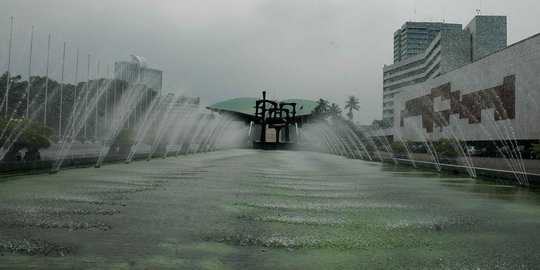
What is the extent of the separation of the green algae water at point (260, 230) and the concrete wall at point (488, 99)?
3269 cm

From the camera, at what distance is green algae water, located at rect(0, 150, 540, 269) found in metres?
5.49

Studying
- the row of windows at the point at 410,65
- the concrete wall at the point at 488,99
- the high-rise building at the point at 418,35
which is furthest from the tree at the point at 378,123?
the concrete wall at the point at 488,99

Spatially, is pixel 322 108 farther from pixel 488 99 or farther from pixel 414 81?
pixel 488 99

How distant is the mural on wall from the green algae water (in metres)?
36.3

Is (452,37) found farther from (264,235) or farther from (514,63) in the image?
(264,235)

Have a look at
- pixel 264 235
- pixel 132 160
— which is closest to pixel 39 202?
pixel 264 235

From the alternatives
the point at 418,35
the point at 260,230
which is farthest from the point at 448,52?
the point at 260,230

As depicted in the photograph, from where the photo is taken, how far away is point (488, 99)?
49656mm

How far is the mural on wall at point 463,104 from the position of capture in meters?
45.7

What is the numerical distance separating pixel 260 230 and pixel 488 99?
158 ft

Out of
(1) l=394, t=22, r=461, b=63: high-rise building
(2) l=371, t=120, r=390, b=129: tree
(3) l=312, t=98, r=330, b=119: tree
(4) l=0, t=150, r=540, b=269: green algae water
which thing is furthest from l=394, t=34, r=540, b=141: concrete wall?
(1) l=394, t=22, r=461, b=63: high-rise building

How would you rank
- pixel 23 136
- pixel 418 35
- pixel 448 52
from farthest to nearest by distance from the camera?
pixel 418 35, pixel 448 52, pixel 23 136

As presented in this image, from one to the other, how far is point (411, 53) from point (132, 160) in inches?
6480

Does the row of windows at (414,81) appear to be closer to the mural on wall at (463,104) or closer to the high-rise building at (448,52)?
the high-rise building at (448,52)
